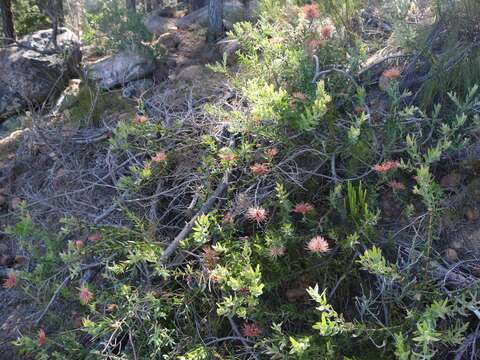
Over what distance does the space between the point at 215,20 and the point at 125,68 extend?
118 cm

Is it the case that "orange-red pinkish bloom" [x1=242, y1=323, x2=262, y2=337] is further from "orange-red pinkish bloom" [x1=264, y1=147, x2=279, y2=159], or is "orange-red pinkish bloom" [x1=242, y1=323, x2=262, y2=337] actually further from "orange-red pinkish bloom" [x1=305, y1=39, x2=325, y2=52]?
"orange-red pinkish bloom" [x1=305, y1=39, x2=325, y2=52]

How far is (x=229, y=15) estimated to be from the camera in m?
6.03

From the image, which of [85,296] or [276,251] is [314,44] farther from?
Result: [85,296]

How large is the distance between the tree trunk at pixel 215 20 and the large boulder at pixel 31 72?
160 centimetres

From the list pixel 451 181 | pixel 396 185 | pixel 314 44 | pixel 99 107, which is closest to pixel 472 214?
pixel 451 181

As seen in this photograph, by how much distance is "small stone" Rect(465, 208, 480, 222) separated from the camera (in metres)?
2.27

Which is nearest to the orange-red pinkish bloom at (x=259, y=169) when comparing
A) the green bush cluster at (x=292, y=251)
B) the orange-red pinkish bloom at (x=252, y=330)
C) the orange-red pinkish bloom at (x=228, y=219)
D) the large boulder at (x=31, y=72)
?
the green bush cluster at (x=292, y=251)

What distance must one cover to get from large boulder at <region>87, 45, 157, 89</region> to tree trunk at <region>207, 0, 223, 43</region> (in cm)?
75

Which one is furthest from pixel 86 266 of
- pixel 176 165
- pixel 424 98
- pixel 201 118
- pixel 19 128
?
pixel 19 128

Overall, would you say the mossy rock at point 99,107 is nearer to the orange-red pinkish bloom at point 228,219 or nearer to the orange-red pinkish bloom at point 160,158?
the orange-red pinkish bloom at point 160,158

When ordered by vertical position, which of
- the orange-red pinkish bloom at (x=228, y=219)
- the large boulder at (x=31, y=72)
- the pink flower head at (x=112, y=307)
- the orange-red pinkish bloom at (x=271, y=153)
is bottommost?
the large boulder at (x=31, y=72)

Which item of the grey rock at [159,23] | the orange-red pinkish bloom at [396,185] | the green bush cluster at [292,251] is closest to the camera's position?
the green bush cluster at [292,251]

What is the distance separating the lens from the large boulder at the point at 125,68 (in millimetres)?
5234

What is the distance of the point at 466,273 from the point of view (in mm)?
2068
